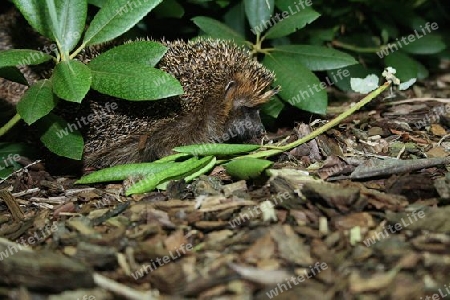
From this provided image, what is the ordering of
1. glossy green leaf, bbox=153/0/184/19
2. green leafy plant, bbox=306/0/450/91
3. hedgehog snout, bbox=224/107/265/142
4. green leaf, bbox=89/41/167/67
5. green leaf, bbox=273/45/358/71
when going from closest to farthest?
green leaf, bbox=89/41/167/67, hedgehog snout, bbox=224/107/265/142, green leaf, bbox=273/45/358/71, glossy green leaf, bbox=153/0/184/19, green leafy plant, bbox=306/0/450/91

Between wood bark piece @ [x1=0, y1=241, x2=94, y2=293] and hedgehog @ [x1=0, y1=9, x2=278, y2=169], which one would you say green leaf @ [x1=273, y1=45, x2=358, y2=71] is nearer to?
hedgehog @ [x1=0, y1=9, x2=278, y2=169]

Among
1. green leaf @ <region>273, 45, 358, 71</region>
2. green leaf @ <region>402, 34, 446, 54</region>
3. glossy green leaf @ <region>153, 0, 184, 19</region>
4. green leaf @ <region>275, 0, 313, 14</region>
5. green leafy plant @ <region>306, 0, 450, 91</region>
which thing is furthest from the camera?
green leaf @ <region>402, 34, 446, 54</region>

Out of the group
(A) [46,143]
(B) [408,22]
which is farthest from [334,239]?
(B) [408,22]

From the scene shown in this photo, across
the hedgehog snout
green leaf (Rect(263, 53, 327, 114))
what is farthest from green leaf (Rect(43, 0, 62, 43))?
green leaf (Rect(263, 53, 327, 114))

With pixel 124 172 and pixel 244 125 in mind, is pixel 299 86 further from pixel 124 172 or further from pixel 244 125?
pixel 124 172

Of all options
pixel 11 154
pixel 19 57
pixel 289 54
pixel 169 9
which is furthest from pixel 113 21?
pixel 289 54

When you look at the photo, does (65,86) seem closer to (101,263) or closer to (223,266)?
(101,263)

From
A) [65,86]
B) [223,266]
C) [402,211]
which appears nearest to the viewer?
[223,266]
